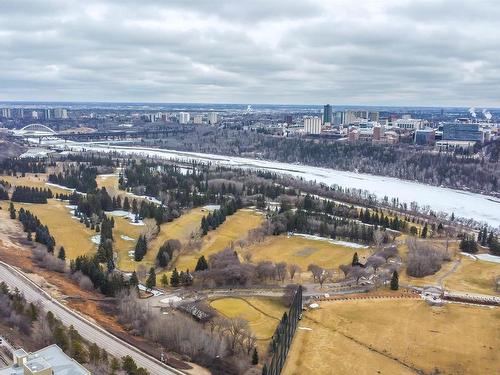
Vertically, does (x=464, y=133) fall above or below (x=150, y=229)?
above

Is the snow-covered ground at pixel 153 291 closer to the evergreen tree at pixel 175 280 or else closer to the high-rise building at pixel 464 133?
the evergreen tree at pixel 175 280

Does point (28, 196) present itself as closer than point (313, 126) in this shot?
Yes

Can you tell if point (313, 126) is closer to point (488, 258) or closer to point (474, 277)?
point (488, 258)

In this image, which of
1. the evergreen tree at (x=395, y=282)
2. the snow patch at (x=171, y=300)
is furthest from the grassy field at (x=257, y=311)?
the evergreen tree at (x=395, y=282)

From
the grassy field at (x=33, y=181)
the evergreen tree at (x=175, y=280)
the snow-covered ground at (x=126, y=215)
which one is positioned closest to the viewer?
the evergreen tree at (x=175, y=280)

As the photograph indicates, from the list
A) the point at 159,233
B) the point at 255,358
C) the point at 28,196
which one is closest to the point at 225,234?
the point at 159,233

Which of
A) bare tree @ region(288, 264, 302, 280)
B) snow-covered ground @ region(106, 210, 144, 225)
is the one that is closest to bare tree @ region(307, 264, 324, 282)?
bare tree @ region(288, 264, 302, 280)

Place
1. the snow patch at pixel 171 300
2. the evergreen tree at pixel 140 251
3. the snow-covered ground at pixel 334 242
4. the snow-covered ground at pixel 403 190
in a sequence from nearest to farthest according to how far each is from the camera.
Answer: the snow patch at pixel 171 300, the evergreen tree at pixel 140 251, the snow-covered ground at pixel 334 242, the snow-covered ground at pixel 403 190

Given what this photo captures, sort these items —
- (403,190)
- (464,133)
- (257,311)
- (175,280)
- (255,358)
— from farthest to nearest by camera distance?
1. (464,133)
2. (403,190)
3. (175,280)
4. (257,311)
5. (255,358)

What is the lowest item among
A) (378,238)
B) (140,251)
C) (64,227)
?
(64,227)
